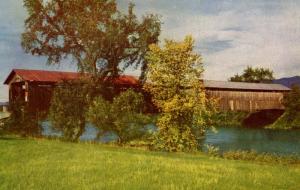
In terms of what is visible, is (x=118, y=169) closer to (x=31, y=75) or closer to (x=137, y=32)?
(x=137, y=32)

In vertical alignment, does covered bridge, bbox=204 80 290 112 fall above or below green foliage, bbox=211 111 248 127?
above

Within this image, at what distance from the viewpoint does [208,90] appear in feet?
228

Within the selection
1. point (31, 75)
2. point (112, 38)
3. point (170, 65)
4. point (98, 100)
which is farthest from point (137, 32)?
point (31, 75)

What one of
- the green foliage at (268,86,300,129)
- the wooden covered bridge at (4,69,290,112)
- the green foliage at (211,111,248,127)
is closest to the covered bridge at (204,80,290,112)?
the wooden covered bridge at (4,69,290,112)

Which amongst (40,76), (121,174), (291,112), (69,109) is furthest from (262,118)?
(121,174)

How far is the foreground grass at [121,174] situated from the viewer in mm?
13484

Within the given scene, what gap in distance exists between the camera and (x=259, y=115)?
74938 millimetres

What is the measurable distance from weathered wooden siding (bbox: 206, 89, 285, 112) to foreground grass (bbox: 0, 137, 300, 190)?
5222 centimetres

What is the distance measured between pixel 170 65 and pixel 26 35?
1637 centimetres

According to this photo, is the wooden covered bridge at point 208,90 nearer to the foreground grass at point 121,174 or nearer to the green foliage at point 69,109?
the green foliage at point 69,109

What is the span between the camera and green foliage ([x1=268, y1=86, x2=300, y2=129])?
71312 mm

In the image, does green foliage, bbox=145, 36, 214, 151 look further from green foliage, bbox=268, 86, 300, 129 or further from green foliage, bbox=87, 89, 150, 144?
green foliage, bbox=268, 86, 300, 129

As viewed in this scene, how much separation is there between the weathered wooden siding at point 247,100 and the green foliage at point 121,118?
37.2 meters

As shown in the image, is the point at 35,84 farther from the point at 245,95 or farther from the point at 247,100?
the point at 247,100
